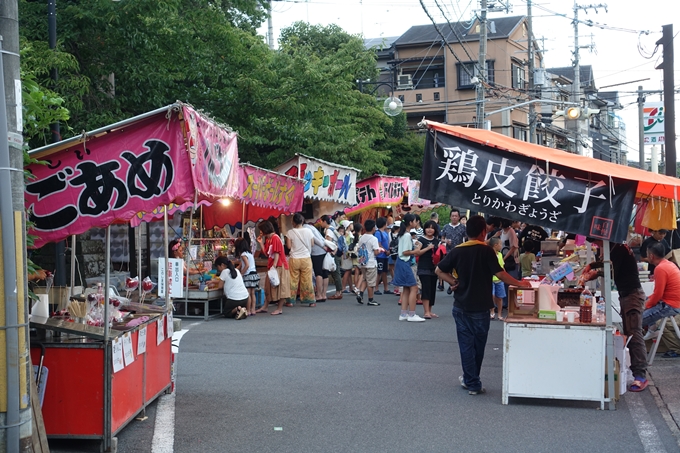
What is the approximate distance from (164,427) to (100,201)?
214 cm

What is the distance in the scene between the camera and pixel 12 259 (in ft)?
14.5

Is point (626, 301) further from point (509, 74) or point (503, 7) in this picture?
point (509, 74)

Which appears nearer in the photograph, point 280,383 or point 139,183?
point 139,183


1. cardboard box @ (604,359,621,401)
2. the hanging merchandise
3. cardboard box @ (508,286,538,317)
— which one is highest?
the hanging merchandise

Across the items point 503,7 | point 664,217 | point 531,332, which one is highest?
point 503,7

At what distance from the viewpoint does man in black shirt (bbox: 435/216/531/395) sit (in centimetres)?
774

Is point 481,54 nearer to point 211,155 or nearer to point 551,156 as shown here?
point 551,156

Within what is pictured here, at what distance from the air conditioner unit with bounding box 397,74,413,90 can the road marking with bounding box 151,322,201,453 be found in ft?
116

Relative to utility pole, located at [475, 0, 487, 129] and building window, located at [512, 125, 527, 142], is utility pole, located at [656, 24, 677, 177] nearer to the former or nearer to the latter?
utility pole, located at [475, 0, 487, 129]

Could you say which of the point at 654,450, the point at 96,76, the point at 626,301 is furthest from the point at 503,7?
the point at 654,450

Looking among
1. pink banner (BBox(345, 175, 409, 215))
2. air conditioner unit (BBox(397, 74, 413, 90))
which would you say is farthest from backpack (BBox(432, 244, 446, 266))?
air conditioner unit (BBox(397, 74, 413, 90))

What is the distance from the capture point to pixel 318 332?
39.6 ft

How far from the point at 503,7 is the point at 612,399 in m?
21.3

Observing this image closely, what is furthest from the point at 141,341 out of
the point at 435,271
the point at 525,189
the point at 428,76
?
the point at 428,76
